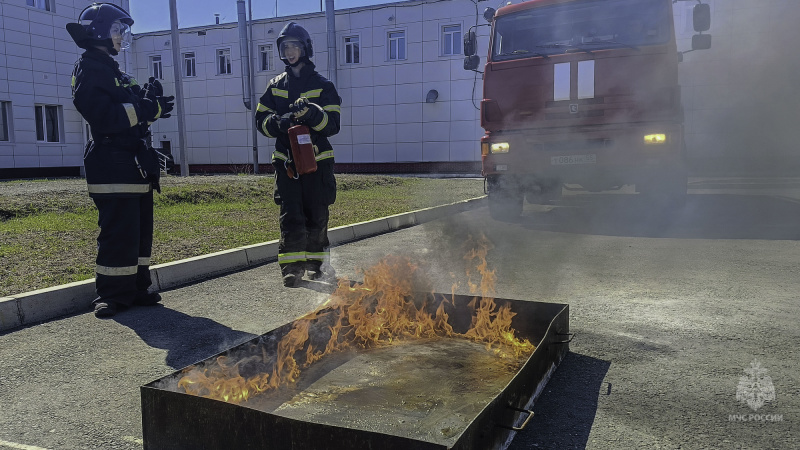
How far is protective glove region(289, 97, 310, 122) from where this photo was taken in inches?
182

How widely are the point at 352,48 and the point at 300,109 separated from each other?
20726 mm

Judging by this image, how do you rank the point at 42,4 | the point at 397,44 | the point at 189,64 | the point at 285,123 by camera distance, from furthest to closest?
the point at 189,64 < the point at 397,44 < the point at 42,4 < the point at 285,123

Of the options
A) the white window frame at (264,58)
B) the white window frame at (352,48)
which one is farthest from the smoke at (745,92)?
the white window frame at (264,58)

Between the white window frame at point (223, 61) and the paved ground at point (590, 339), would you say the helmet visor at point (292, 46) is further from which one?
the white window frame at point (223, 61)

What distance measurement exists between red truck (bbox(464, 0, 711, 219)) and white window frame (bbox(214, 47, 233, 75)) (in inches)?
803

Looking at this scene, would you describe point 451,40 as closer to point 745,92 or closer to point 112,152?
point 745,92

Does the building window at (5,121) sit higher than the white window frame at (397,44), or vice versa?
the white window frame at (397,44)

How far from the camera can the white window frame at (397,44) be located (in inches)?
920

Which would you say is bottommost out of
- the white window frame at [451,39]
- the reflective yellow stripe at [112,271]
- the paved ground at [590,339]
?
the paved ground at [590,339]

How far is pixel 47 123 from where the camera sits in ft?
70.4

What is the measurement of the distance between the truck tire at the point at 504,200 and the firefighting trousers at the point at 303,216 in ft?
12.8

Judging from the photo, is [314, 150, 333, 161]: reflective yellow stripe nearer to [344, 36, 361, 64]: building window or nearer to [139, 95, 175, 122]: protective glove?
[139, 95, 175, 122]: protective glove

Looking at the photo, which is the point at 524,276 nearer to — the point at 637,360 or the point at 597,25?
the point at 637,360

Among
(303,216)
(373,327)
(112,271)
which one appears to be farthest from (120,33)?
(373,327)
